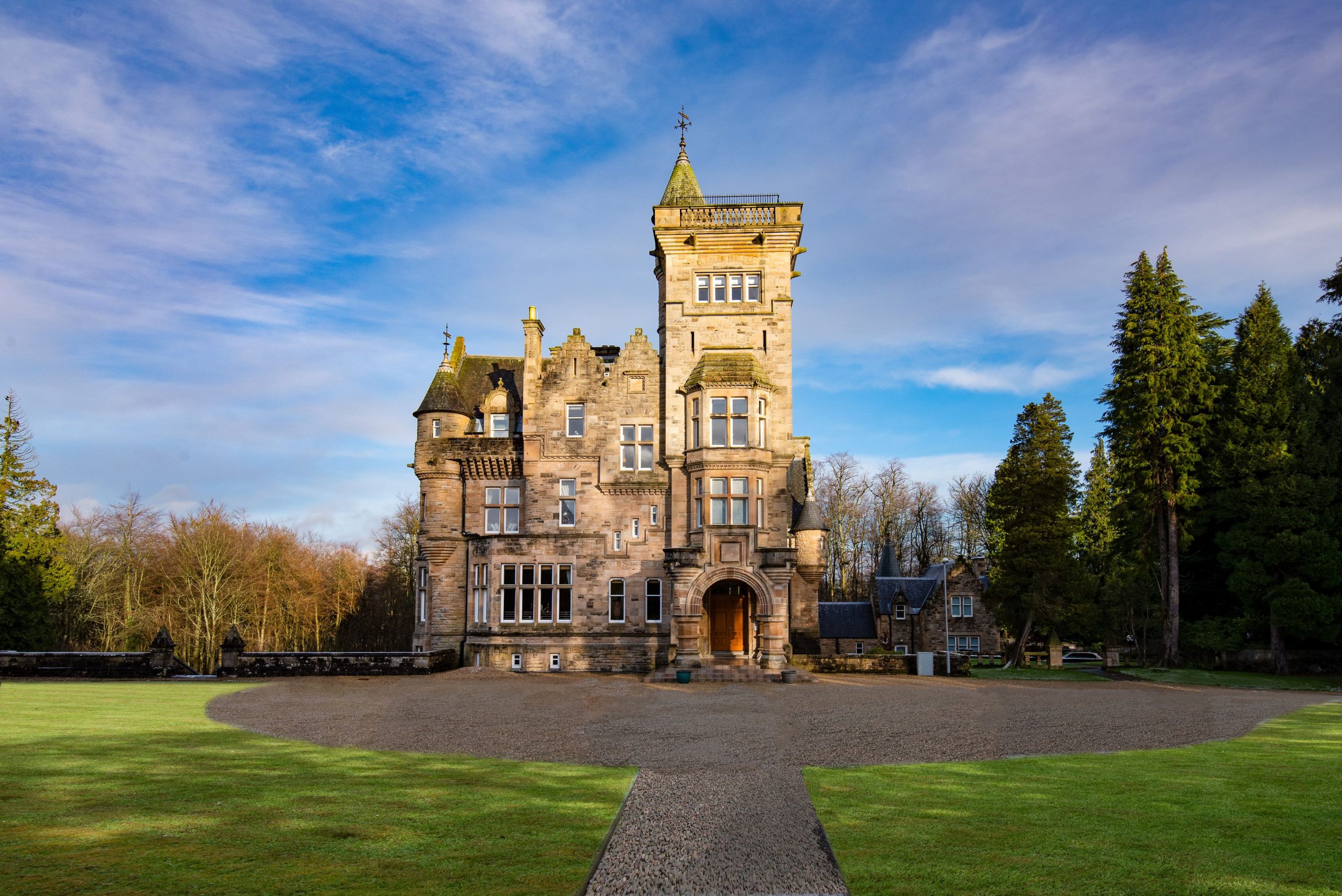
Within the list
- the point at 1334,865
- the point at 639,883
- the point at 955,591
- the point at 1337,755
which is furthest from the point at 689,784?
the point at 955,591

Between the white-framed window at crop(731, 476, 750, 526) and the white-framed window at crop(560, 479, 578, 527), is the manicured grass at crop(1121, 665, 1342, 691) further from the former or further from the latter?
the white-framed window at crop(560, 479, 578, 527)

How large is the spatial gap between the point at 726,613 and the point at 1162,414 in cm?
2011

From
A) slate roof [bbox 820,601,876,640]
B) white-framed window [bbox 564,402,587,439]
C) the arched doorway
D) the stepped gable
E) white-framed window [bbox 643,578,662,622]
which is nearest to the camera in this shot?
the arched doorway

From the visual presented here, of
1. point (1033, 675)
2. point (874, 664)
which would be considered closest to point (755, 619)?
point (874, 664)

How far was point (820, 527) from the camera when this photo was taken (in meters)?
38.2

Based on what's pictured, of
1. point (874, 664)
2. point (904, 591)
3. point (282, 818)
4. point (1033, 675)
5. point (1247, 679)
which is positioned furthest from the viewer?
point (904, 591)

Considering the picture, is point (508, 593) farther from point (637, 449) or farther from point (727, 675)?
point (727, 675)

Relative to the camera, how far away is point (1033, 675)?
35500mm

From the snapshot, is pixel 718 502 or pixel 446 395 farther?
pixel 446 395

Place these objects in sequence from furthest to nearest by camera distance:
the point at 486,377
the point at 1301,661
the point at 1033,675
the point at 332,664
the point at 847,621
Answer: the point at 847,621
the point at 486,377
the point at 1033,675
the point at 1301,661
the point at 332,664

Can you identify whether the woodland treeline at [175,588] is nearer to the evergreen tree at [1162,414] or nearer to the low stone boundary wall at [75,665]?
the low stone boundary wall at [75,665]

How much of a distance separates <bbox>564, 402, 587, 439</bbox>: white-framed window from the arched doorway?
27.8 feet

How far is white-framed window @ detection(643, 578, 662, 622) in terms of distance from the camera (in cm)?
3506

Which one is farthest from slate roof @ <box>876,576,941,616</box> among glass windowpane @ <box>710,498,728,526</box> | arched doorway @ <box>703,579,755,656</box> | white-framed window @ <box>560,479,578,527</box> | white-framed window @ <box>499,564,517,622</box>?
white-framed window @ <box>499,564,517,622</box>
